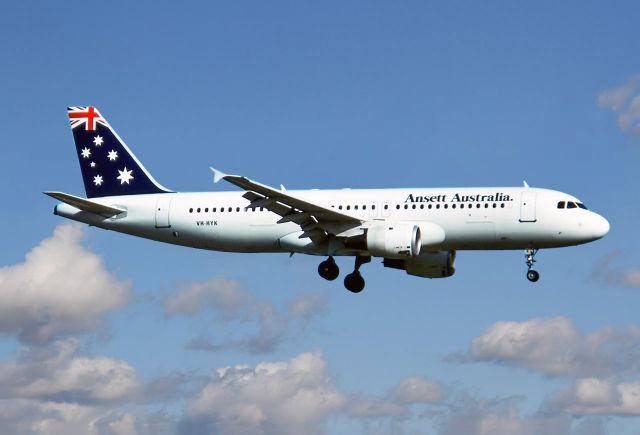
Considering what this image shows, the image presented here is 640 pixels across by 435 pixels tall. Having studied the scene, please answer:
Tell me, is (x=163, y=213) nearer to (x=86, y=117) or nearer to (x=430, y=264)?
(x=86, y=117)

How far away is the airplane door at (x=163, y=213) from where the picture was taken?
60.3 meters

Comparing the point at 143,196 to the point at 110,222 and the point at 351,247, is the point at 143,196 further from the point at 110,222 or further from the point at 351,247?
the point at 351,247

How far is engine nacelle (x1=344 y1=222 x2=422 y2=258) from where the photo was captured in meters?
54.0

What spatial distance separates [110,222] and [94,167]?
4.45 meters

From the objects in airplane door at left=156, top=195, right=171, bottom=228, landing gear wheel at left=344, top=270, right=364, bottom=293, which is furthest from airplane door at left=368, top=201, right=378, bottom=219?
airplane door at left=156, top=195, right=171, bottom=228

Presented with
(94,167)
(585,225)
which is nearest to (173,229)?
(94,167)

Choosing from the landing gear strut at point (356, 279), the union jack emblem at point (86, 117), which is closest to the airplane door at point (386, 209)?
the landing gear strut at point (356, 279)

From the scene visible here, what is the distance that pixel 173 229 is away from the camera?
60.3 metres

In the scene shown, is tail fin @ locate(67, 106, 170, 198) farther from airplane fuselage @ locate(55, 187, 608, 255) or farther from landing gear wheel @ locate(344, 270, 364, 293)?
landing gear wheel @ locate(344, 270, 364, 293)

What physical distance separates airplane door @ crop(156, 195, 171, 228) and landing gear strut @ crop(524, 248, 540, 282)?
58.8 feet

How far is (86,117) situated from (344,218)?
18.9 m

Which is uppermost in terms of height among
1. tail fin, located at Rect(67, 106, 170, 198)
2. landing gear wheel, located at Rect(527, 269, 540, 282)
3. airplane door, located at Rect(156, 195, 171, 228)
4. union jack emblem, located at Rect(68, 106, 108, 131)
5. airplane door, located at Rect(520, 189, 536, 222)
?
union jack emblem, located at Rect(68, 106, 108, 131)

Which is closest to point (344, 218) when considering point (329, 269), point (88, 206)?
point (329, 269)

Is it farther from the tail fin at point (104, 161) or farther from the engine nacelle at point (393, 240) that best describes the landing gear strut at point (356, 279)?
the tail fin at point (104, 161)
